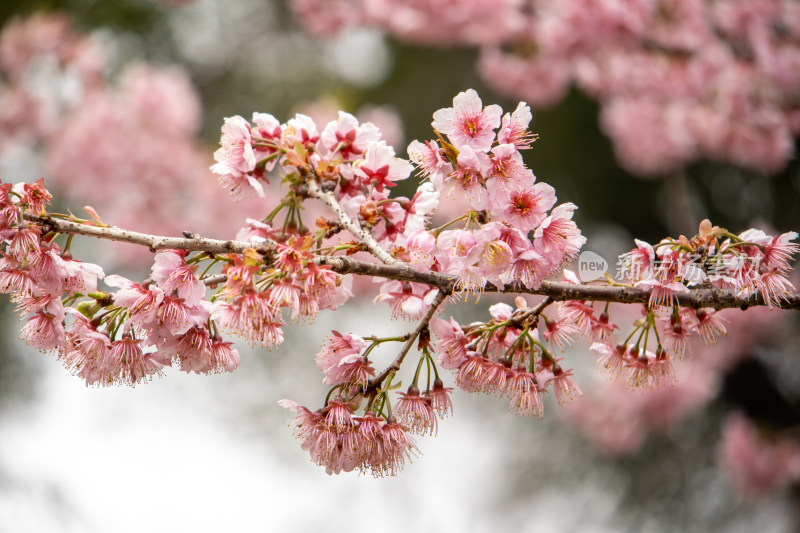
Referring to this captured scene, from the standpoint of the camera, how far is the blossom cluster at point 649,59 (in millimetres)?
3049

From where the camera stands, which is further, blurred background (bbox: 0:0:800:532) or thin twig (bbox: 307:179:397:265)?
blurred background (bbox: 0:0:800:532)

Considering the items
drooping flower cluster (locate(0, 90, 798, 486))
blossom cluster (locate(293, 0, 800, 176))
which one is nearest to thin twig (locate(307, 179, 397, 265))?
drooping flower cluster (locate(0, 90, 798, 486))

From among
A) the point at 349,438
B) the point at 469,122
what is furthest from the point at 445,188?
the point at 349,438

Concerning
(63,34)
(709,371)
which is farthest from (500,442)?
(63,34)

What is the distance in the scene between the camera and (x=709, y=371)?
355 cm

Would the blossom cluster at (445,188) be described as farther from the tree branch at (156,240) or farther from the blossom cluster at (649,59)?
the blossom cluster at (649,59)

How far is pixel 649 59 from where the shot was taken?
10.9 ft

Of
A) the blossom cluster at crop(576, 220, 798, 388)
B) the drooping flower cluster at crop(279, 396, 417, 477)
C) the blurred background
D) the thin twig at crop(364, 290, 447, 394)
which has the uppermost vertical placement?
the blurred background
